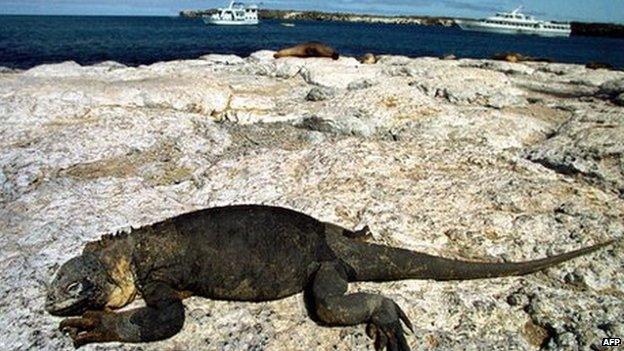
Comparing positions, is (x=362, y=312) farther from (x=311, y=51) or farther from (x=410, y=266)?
(x=311, y=51)

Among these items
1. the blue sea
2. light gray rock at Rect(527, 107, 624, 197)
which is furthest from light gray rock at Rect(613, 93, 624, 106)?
the blue sea

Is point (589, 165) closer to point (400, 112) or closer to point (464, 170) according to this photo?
point (464, 170)

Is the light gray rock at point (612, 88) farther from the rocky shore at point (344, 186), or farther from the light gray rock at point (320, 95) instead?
the light gray rock at point (320, 95)

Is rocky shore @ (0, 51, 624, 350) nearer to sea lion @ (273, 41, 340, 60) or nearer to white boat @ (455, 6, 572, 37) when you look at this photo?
sea lion @ (273, 41, 340, 60)

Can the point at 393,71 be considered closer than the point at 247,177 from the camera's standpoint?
No

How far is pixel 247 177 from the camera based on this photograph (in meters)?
5.85

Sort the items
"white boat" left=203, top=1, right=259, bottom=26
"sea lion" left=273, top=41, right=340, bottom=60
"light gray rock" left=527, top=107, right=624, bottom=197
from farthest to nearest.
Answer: "white boat" left=203, top=1, right=259, bottom=26 < "sea lion" left=273, top=41, right=340, bottom=60 < "light gray rock" left=527, top=107, right=624, bottom=197

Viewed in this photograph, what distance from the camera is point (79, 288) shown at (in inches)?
138

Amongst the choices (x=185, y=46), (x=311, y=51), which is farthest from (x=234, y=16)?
(x=311, y=51)

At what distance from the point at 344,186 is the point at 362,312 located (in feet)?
7.04

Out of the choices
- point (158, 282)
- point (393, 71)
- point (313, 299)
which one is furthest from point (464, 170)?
point (393, 71)

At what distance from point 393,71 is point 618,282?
1058 cm

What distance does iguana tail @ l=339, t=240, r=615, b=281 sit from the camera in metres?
4.15

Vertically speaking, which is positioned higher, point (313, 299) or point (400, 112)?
point (400, 112)
